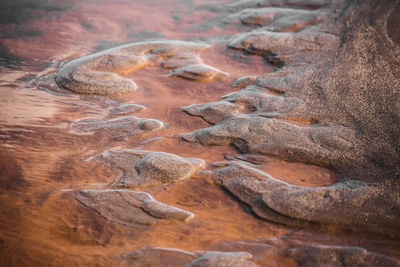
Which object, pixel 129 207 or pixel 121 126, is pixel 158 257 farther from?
pixel 121 126

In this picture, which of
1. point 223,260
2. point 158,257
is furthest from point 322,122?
point 158,257

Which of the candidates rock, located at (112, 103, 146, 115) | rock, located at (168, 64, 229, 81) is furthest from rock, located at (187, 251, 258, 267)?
rock, located at (168, 64, 229, 81)

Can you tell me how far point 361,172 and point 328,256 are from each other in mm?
538

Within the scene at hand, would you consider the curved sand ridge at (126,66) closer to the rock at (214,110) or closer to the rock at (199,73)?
the rock at (199,73)

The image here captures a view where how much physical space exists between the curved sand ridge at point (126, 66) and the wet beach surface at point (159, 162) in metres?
0.02

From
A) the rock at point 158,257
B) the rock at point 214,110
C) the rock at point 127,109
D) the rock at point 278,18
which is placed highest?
the rock at point 278,18

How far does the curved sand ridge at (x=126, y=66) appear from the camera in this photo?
227 centimetres

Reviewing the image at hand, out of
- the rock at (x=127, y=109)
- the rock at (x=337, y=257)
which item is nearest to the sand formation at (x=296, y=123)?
the rock at (x=337, y=257)

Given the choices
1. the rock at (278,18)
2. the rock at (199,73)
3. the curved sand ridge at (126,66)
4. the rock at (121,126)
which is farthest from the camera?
the rock at (278,18)

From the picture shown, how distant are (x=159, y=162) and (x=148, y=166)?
0.05m

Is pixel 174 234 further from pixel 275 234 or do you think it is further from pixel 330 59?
pixel 330 59

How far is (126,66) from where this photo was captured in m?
2.56

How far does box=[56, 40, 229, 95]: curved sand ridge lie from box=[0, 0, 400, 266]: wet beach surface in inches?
0.6

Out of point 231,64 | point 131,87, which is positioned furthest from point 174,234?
point 231,64
